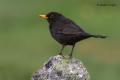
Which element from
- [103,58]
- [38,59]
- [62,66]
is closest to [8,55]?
[38,59]

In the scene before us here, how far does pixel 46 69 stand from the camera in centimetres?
1148

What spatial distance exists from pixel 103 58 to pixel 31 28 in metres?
4.33

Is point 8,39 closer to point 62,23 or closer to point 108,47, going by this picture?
point 108,47

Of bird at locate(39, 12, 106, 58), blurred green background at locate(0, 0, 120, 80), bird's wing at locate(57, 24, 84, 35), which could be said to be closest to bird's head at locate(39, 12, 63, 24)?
bird at locate(39, 12, 106, 58)

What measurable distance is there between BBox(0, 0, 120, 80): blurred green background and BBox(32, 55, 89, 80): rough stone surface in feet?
13.7

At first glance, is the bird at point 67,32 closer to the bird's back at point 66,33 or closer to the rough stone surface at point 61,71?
the bird's back at point 66,33

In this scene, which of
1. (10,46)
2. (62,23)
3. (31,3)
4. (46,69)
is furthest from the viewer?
(31,3)

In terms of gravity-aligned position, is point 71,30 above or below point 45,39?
above

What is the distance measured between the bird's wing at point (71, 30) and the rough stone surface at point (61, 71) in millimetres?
1245

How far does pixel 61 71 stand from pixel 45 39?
32.9ft

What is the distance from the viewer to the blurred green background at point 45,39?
17.7 m

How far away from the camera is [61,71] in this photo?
11469mm

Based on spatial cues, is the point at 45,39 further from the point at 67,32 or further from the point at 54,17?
the point at 67,32

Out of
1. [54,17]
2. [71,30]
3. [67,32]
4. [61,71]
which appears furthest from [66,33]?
[61,71]
